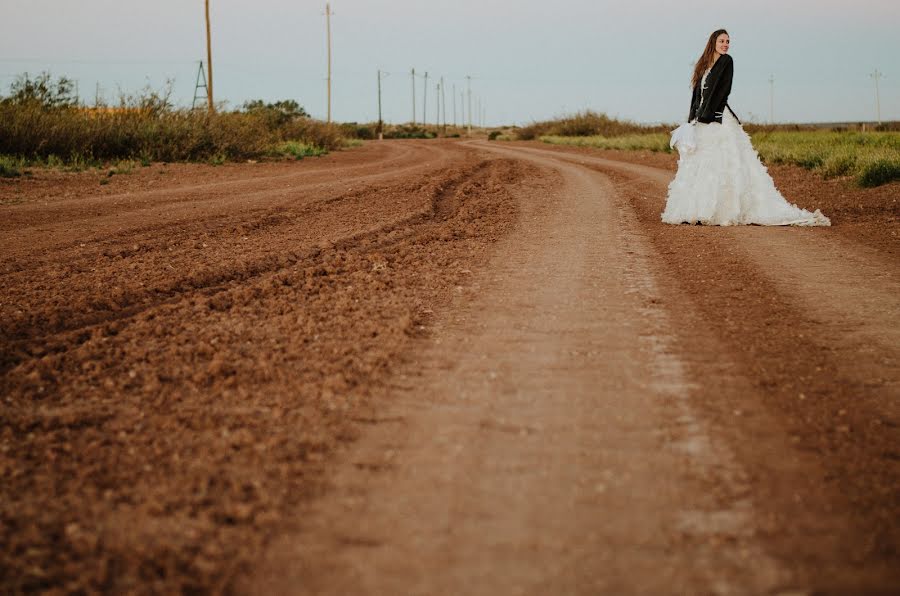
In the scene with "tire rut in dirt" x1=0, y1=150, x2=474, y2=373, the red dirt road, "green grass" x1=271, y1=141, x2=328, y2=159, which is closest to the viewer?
the red dirt road

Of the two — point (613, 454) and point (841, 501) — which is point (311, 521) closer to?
point (613, 454)

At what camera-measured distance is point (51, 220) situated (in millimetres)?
11117

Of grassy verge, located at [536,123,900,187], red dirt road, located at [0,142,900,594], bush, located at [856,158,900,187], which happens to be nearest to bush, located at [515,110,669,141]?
grassy verge, located at [536,123,900,187]

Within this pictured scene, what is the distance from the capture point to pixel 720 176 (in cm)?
1082

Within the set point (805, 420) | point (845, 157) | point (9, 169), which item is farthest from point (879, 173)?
point (9, 169)

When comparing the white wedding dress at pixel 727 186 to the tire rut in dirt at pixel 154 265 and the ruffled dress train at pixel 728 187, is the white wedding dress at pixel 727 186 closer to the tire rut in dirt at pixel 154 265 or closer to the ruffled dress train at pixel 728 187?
the ruffled dress train at pixel 728 187

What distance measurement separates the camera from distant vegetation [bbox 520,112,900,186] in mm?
14996

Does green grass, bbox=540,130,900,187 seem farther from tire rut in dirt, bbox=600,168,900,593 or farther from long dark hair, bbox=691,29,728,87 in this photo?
tire rut in dirt, bbox=600,168,900,593

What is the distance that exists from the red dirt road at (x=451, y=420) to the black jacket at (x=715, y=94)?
2.71 m

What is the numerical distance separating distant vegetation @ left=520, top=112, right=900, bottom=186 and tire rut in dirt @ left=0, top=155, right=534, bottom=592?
10.7m

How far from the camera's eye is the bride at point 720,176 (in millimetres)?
10812

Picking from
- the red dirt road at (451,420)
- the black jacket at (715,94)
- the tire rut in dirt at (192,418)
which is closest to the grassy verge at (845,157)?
the black jacket at (715,94)

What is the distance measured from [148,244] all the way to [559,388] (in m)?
6.51

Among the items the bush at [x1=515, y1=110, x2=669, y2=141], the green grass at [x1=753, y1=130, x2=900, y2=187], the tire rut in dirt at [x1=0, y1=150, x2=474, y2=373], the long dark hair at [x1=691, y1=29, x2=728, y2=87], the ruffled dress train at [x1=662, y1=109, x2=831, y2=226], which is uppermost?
the bush at [x1=515, y1=110, x2=669, y2=141]
